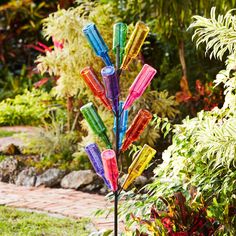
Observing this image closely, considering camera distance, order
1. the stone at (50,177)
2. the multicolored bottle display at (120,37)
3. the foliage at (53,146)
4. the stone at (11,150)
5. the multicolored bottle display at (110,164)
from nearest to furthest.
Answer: the multicolored bottle display at (110,164)
the multicolored bottle display at (120,37)
the stone at (50,177)
the foliage at (53,146)
the stone at (11,150)

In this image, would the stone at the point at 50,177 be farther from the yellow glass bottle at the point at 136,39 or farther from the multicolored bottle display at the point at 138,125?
the yellow glass bottle at the point at 136,39

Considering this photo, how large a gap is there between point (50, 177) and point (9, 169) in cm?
52

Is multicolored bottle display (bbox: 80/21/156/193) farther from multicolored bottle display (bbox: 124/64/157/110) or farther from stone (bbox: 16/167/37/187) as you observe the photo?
stone (bbox: 16/167/37/187)

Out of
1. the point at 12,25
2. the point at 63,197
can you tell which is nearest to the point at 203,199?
the point at 63,197

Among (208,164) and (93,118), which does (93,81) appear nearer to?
(93,118)

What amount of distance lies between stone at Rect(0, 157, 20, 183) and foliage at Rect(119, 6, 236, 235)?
2.72m

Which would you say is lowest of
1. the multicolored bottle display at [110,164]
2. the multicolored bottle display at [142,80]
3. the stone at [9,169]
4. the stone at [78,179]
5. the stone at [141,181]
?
the stone at [141,181]

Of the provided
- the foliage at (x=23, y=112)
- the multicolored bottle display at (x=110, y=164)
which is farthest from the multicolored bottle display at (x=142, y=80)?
the foliage at (x=23, y=112)

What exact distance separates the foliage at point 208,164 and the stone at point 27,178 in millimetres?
2471

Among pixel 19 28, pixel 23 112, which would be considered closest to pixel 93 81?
pixel 23 112

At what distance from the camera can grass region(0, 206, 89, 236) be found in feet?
16.0

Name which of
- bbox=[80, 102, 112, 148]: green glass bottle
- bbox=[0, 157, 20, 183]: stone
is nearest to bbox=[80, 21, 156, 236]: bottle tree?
bbox=[80, 102, 112, 148]: green glass bottle

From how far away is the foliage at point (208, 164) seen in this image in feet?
11.8

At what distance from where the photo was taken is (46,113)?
8.79 meters
